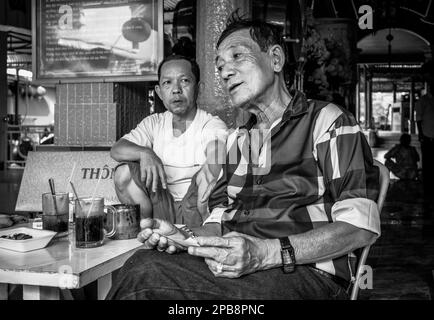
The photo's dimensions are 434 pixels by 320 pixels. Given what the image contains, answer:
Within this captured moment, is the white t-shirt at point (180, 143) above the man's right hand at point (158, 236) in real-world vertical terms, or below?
above

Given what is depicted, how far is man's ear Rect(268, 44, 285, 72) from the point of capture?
71.6 inches

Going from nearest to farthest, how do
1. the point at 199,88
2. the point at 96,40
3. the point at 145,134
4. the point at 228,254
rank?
the point at 228,254 < the point at 145,134 < the point at 199,88 < the point at 96,40

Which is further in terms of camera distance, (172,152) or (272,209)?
(172,152)

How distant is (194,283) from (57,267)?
39cm

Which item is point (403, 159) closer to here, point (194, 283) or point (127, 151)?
point (127, 151)

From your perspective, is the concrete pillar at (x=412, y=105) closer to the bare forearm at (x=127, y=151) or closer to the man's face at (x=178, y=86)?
the man's face at (x=178, y=86)

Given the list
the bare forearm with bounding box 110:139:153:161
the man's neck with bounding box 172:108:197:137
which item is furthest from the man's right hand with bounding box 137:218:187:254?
the man's neck with bounding box 172:108:197:137

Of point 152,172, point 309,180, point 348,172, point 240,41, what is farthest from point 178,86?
point 348,172

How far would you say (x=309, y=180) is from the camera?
1.55 meters

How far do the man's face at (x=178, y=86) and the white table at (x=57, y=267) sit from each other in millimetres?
1200

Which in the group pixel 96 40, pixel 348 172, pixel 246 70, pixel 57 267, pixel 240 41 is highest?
pixel 96 40

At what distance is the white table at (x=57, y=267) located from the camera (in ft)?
4.31

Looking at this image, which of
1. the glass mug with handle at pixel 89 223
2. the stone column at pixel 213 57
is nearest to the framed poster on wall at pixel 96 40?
the stone column at pixel 213 57

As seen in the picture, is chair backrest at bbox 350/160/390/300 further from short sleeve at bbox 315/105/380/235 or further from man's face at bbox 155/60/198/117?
man's face at bbox 155/60/198/117
